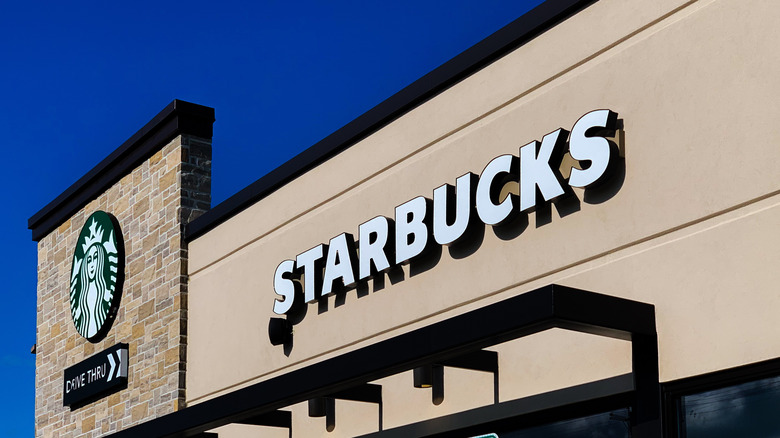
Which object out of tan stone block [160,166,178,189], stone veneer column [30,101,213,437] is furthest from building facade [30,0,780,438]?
tan stone block [160,166,178,189]

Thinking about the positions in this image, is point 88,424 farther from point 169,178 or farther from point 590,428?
point 590,428

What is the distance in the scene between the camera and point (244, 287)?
14.6 m

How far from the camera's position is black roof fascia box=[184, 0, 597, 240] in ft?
33.8

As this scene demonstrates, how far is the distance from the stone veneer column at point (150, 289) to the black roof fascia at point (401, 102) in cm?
57

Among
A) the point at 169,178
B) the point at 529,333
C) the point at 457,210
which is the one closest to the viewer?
the point at 529,333

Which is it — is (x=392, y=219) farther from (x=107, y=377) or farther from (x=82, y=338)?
(x=82, y=338)

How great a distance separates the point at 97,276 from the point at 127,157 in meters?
2.07

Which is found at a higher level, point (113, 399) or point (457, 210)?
point (457, 210)

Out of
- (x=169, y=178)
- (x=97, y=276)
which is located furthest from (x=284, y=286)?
(x=97, y=276)

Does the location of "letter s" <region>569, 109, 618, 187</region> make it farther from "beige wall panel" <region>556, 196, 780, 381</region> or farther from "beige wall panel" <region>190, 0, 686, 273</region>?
"beige wall panel" <region>556, 196, 780, 381</region>

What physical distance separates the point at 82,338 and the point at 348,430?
26.4 feet

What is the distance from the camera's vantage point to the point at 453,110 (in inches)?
443

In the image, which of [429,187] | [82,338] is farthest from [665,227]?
[82,338]

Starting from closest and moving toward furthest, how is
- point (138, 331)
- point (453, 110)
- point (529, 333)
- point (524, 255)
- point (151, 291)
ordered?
point (529, 333) → point (524, 255) → point (453, 110) → point (151, 291) → point (138, 331)
